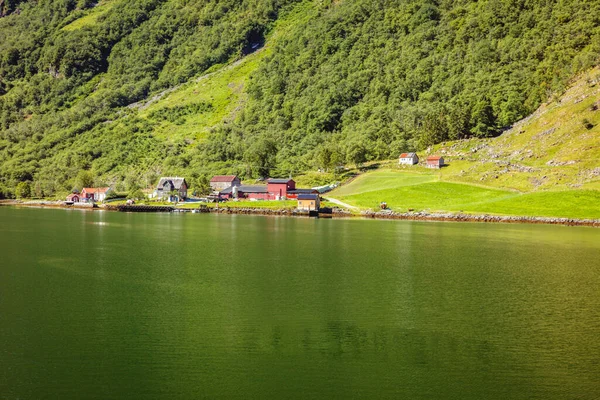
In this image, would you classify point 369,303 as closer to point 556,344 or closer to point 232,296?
point 232,296

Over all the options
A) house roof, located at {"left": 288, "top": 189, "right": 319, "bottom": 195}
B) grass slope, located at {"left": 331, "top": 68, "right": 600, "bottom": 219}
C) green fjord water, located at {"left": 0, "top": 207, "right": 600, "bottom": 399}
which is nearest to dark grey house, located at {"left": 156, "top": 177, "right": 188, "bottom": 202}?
house roof, located at {"left": 288, "top": 189, "right": 319, "bottom": 195}

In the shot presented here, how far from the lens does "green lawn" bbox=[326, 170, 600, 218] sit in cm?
12469

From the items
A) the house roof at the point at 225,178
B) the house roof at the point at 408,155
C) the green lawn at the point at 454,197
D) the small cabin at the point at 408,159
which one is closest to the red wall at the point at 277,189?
the green lawn at the point at 454,197

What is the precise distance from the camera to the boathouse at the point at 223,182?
604 ft

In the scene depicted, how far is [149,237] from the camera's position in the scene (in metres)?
88.9

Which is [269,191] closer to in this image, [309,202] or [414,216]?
[309,202]

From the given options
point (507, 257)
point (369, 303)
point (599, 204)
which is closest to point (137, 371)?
point (369, 303)

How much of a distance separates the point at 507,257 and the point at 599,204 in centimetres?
6625

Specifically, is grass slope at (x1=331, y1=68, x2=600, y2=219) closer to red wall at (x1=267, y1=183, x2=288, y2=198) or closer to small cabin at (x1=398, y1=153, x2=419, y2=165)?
small cabin at (x1=398, y1=153, x2=419, y2=165)

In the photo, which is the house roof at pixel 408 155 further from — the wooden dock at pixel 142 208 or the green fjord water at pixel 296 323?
the green fjord water at pixel 296 323

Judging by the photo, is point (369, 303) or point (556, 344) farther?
point (369, 303)

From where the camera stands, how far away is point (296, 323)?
37.9 m

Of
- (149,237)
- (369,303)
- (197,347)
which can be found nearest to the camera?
(197,347)

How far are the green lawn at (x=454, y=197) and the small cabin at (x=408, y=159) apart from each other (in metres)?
8.35
